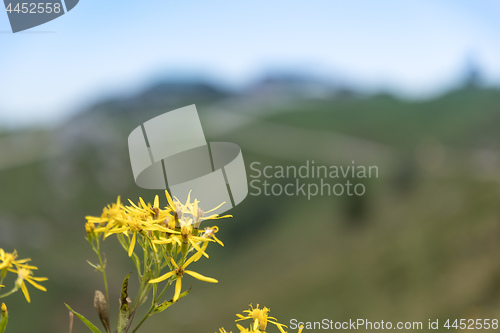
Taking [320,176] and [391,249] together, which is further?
[320,176]

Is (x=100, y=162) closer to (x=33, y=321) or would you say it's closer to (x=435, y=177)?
(x=33, y=321)

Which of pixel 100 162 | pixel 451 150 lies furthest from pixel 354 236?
pixel 100 162

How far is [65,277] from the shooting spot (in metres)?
47.8

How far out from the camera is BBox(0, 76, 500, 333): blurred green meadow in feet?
132

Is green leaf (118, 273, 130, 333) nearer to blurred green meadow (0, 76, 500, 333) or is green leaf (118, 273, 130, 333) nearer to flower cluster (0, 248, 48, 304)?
flower cluster (0, 248, 48, 304)

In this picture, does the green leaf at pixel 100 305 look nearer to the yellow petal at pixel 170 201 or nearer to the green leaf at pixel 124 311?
the green leaf at pixel 124 311

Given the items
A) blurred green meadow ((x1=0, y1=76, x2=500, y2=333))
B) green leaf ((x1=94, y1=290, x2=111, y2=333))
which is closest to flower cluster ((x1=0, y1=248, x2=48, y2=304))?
green leaf ((x1=94, y1=290, x2=111, y2=333))

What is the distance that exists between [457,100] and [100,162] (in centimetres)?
5808

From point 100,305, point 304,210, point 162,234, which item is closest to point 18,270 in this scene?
point 100,305

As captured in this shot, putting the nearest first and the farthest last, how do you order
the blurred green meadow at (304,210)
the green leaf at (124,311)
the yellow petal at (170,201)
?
the green leaf at (124,311)
the yellow petal at (170,201)
the blurred green meadow at (304,210)

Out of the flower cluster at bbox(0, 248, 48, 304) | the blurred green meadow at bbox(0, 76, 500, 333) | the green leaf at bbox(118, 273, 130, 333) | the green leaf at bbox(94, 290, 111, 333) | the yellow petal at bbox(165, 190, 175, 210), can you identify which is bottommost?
the blurred green meadow at bbox(0, 76, 500, 333)

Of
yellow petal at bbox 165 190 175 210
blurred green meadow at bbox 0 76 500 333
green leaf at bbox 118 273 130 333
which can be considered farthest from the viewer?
blurred green meadow at bbox 0 76 500 333

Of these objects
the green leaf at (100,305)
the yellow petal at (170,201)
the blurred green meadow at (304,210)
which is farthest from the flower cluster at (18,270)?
the blurred green meadow at (304,210)

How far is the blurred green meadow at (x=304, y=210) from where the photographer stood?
40.1 meters
